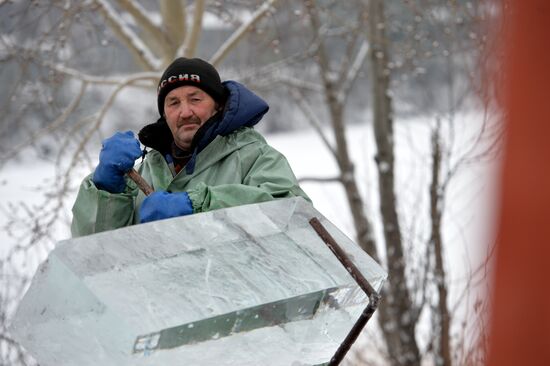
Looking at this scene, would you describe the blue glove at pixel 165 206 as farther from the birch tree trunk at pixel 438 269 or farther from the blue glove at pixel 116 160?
the birch tree trunk at pixel 438 269

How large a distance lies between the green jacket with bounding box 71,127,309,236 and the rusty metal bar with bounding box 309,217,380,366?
22 centimetres

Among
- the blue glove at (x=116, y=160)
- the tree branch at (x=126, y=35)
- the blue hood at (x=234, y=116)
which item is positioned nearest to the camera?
the blue glove at (x=116, y=160)

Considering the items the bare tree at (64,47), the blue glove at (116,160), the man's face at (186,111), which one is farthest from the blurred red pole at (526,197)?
the bare tree at (64,47)

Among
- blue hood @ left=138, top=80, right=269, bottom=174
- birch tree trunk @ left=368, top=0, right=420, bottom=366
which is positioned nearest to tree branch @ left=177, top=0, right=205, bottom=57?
birch tree trunk @ left=368, top=0, right=420, bottom=366

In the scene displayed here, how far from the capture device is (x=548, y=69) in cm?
86

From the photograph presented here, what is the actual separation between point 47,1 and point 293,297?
585cm

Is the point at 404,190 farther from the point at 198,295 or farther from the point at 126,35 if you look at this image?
the point at 198,295

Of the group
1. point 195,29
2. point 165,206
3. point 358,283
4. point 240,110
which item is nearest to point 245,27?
point 195,29

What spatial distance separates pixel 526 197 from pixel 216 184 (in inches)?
74.9

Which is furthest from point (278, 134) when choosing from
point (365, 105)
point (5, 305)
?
point (5, 305)

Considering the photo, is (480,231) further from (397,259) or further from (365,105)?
(365,105)

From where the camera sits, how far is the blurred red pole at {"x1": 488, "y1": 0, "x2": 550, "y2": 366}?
856 mm

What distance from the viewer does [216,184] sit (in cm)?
273

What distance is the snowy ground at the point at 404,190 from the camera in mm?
1324
